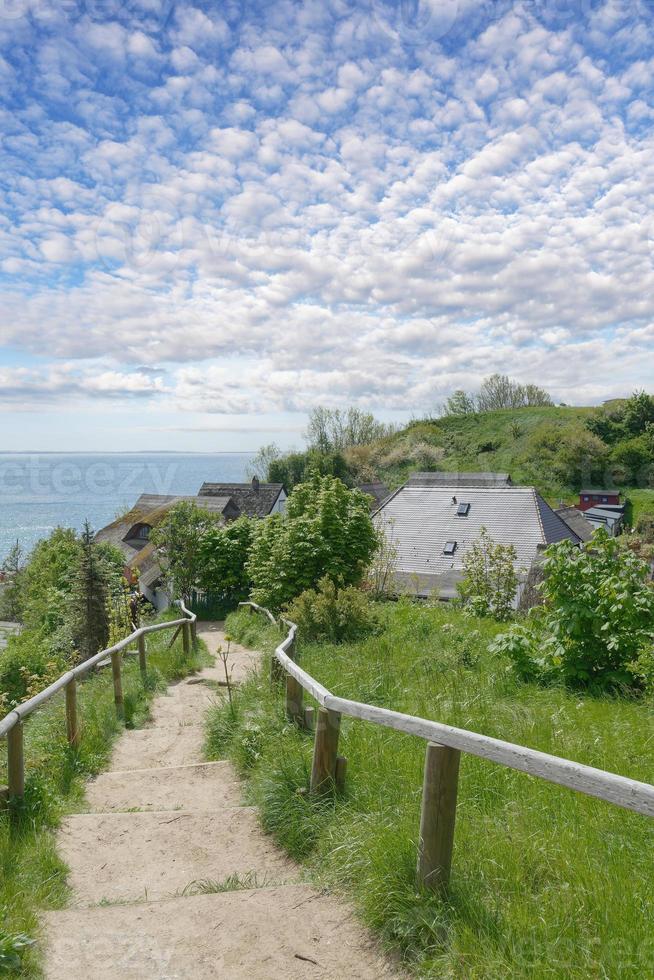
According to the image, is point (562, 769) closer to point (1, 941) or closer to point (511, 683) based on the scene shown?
point (1, 941)

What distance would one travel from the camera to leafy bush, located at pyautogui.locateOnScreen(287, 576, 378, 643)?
37.4 feet

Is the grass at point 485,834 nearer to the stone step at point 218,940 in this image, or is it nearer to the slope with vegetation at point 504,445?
the stone step at point 218,940

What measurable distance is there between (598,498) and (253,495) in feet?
76.9

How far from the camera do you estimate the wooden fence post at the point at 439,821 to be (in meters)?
3.01

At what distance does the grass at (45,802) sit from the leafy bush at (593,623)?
174 inches

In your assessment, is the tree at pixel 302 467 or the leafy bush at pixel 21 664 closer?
the leafy bush at pixel 21 664

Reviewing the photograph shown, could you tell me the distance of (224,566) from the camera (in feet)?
81.7

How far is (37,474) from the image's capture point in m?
182

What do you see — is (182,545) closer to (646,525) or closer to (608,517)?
(608,517)

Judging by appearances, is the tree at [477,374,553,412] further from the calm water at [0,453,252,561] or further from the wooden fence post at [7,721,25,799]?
the wooden fence post at [7,721,25,799]

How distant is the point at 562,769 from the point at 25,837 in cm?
336

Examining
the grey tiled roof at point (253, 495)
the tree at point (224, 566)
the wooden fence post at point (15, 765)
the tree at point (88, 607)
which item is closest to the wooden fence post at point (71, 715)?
the wooden fence post at point (15, 765)

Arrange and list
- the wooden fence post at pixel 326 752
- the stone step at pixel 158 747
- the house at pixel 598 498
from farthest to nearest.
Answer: the house at pixel 598 498
the stone step at pixel 158 747
the wooden fence post at pixel 326 752

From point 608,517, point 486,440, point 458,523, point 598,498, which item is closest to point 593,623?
point 458,523
